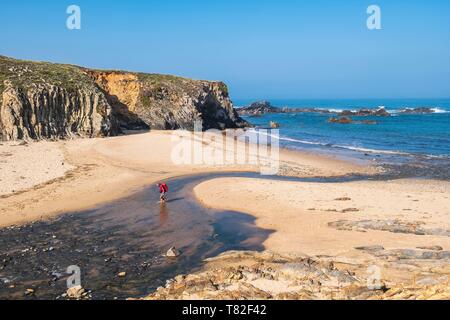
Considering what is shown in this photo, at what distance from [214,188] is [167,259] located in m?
11.0

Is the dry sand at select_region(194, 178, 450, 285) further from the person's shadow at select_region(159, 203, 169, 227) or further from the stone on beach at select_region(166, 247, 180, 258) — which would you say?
the stone on beach at select_region(166, 247, 180, 258)

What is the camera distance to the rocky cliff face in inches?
1518

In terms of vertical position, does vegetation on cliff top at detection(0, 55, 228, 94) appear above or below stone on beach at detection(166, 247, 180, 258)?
above

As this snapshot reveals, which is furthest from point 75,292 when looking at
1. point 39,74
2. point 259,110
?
point 259,110

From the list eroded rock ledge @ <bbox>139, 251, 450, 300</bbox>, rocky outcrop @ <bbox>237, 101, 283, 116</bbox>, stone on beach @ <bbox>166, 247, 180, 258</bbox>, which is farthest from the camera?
rocky outcrop @ <bbox>237, 101, 283, 116</bbox>

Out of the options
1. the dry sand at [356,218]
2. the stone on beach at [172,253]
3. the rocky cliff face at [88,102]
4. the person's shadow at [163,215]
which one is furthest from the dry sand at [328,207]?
the rocky cliff face at [88,102]

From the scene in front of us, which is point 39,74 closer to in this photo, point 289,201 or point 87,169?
point 87,169

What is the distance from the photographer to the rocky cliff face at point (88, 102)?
3856cm

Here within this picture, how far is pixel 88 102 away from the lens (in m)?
43.6

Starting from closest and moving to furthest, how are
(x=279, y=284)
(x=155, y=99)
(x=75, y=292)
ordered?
(x=279, y=284) → (x=75, y=292) → (x=155, y=99)

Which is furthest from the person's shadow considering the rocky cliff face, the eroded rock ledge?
the rocky cliff face

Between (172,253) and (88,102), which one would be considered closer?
(172,253)

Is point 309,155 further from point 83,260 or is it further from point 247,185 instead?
point 83,260
